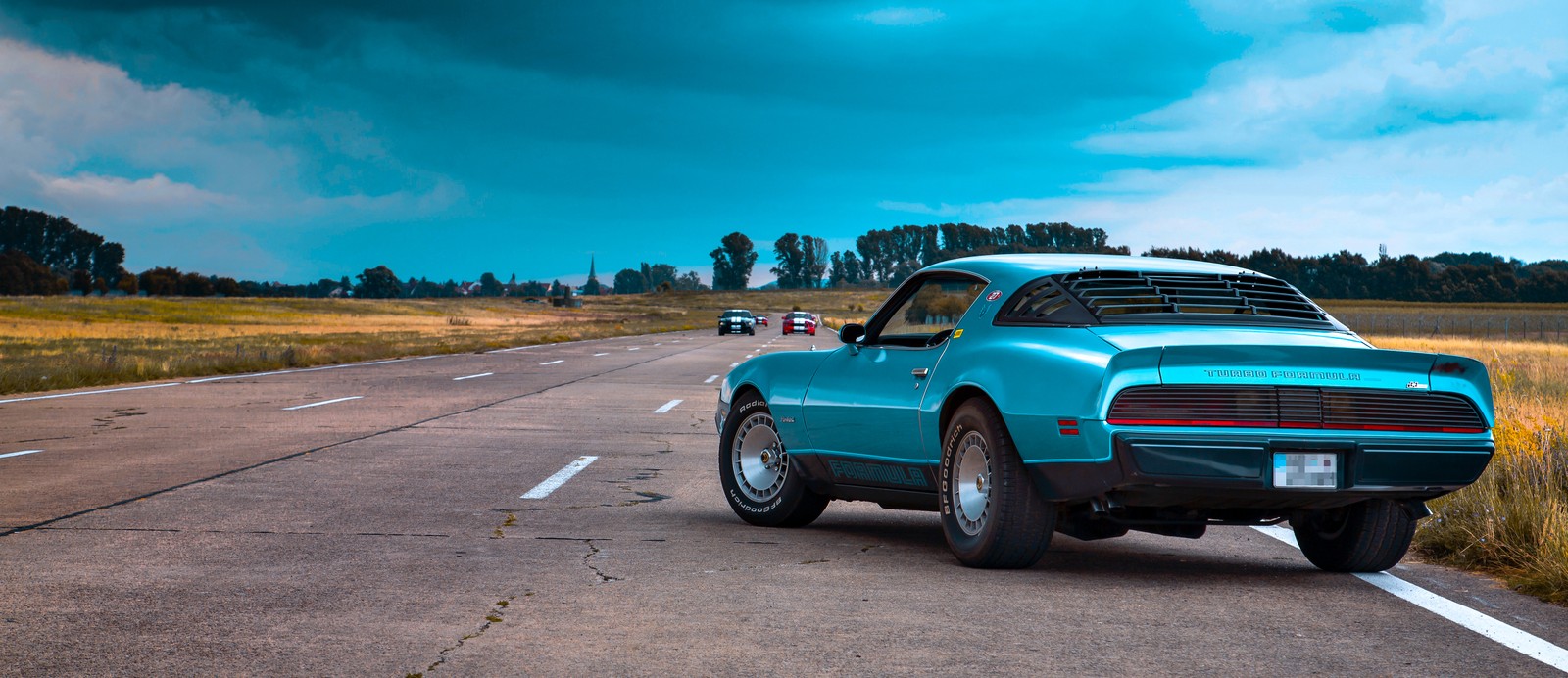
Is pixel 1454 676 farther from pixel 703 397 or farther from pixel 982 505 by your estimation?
pixel 703 397

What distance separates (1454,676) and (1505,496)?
4671mm

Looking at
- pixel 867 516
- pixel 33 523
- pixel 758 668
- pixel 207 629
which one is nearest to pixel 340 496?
pixel 33 523

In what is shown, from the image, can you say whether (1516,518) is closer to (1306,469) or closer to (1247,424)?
(1306,469)

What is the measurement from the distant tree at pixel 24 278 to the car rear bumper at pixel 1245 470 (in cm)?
17047

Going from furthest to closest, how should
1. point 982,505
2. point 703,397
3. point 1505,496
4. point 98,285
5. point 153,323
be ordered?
point 98,285 → point 153,323 → point 703,397 → point 1505,496 → point 982,505

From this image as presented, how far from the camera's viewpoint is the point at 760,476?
8.59m

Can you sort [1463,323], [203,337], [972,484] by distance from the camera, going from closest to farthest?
[972,484]
[203,337]
[1463,323]

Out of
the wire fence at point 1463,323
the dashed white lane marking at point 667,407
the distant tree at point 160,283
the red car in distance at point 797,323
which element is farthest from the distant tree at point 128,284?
the dashed white lane marking at point 667,407

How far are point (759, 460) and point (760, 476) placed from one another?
0.11 m

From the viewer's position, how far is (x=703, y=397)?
21375mm

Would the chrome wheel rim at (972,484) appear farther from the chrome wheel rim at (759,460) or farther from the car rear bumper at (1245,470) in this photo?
the chrome wheel rim at (759,460)

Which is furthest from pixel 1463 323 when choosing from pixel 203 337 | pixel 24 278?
pixel 24 278

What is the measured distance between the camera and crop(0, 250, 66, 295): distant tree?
158000 millimetres

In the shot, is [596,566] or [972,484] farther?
[596,566]
